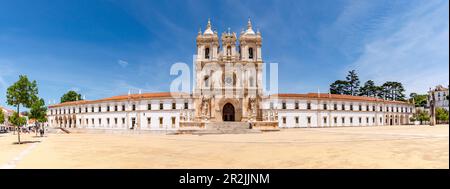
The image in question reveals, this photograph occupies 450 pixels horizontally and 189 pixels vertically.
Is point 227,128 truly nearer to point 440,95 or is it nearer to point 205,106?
point 205,106

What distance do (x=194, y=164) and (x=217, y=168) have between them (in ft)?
3.99

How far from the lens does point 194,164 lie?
30.5 ft

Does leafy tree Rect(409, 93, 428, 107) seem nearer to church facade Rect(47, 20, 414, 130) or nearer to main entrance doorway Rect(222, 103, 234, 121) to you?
church facade Rect(47, 20, 414, 130)

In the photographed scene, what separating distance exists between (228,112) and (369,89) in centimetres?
6231

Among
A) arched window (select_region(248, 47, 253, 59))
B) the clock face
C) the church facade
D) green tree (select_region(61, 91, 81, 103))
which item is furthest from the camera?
green tree (select_region(61, 91, 81, 103))

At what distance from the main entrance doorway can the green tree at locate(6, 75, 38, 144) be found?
28962 mm

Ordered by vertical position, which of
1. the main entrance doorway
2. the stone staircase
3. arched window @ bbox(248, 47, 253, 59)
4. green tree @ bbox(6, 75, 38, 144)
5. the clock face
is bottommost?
the stone staircase

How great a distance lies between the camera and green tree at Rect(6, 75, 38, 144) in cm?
2228

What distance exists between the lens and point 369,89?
87.1 meters

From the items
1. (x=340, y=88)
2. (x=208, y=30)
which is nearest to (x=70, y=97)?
(x=208, y=30)

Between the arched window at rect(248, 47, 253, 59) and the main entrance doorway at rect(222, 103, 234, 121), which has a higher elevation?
the arched window at rect(248, 47, 253, 59)

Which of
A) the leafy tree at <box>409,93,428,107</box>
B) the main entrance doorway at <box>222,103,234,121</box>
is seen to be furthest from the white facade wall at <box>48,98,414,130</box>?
the leafy tree at <box>409,93,428,107</box>
